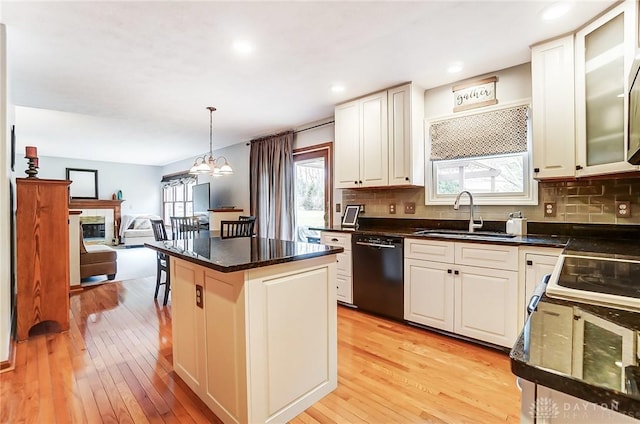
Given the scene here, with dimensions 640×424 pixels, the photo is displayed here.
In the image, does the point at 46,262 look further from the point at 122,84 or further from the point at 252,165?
the point at 252,165

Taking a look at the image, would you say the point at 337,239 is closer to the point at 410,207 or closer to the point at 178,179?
the point at 410,207

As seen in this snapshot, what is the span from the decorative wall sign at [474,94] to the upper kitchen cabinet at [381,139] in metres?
0.36

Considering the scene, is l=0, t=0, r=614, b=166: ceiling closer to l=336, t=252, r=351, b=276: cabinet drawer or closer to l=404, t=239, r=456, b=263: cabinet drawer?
l=404, t=239, r=456, b=263: cabinet drawer

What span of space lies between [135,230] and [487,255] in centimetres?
941

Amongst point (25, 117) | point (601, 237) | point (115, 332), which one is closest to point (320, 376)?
point (115, 332)

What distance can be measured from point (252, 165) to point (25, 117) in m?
3.38

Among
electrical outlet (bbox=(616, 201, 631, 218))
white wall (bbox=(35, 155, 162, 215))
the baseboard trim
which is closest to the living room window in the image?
white wall (bbox=(35, 155, 162, 215))

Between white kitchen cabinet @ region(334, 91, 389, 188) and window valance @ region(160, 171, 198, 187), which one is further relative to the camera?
window valance @ region(160, 171, 198, 187)

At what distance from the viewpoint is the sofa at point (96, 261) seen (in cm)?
452

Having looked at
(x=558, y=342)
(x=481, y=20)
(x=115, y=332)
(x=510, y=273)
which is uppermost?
(x=481, y=20)

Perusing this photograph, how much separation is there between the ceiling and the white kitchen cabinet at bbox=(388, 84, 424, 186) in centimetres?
15

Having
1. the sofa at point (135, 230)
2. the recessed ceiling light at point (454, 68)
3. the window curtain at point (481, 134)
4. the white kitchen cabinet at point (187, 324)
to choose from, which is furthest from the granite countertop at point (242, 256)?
the sofa at point (135, 230)

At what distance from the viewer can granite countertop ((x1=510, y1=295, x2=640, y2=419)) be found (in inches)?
17.8

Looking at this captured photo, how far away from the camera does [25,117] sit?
4551 mm
